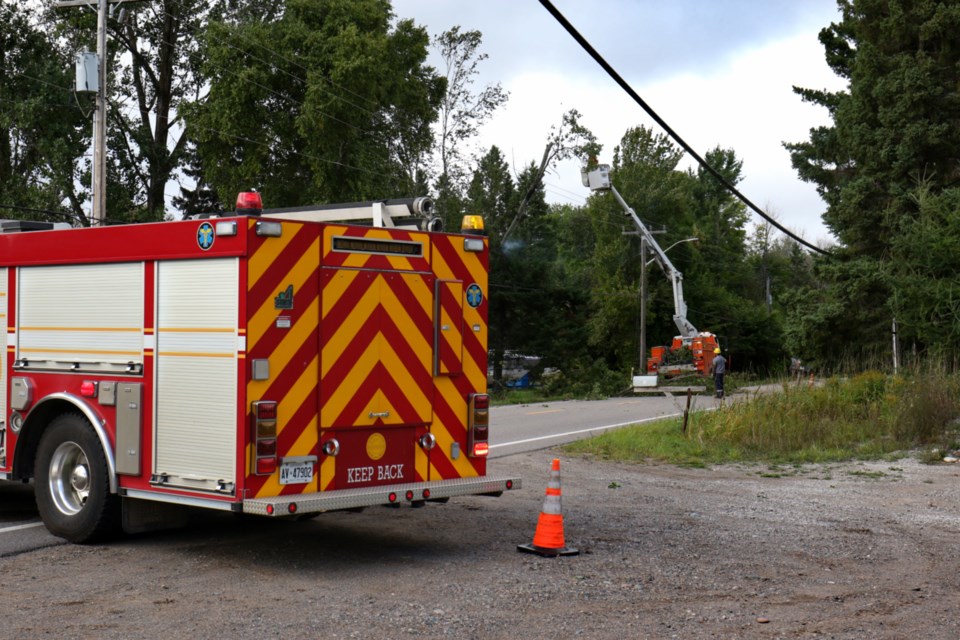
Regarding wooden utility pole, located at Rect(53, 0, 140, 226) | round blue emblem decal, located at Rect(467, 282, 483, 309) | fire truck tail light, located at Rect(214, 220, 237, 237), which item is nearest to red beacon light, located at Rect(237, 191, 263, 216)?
fire truck tail light, located at Rect(214, 220, 237, 237)

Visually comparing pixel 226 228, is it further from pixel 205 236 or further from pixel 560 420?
pixel 560 420

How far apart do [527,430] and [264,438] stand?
14740 millimetres

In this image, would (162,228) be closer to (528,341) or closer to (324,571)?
(324,571)

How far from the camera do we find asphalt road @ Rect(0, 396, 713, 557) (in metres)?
9.40

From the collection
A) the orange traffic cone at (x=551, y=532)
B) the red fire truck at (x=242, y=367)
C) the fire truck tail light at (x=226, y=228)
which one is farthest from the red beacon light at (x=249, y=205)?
the orange traffic cone at (x=551, y=532)

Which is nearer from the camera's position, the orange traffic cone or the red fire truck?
the red fire truck

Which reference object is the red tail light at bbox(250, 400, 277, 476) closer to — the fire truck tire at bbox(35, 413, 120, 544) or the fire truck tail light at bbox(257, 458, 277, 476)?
the fire truck tail light at bbox(257, 458, 277, 476)

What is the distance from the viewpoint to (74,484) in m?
9.03

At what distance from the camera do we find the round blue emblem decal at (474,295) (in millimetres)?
9273

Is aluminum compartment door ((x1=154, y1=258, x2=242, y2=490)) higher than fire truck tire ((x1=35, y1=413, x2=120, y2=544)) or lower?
higher

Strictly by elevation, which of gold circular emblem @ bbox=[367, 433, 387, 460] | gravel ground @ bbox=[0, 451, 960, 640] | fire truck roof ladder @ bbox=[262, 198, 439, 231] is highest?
fire truck roof ladder @ bbox=[262, 198, 439, 231]

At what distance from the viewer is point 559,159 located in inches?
1941

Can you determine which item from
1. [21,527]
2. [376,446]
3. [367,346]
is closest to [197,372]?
[367,346]

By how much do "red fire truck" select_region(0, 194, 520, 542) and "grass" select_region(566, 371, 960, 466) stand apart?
773cm
